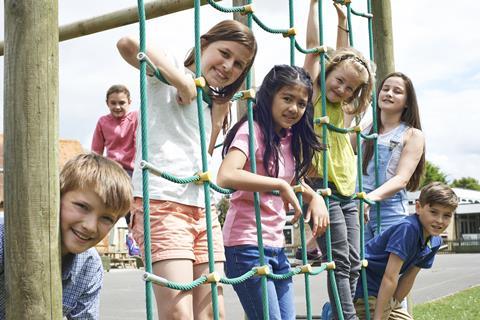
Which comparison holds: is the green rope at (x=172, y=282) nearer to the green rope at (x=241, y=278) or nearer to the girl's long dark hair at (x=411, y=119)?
the green rope at (x=241, y=278)

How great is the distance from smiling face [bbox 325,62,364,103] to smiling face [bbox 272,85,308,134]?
1.45 feet

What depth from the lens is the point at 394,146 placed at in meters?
3.38

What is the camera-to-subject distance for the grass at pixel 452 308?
5730 millimetres

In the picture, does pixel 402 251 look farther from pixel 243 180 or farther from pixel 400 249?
pixel 243 180

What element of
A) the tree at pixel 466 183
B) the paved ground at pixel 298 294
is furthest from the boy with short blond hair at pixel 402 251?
the tree at pixel 466 183

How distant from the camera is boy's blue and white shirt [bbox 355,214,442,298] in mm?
3115

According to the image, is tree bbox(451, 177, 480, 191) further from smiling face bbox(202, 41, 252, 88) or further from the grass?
smiling face bbox(202, 41, 252, 88)

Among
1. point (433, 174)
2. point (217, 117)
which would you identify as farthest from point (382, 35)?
point (433, 174)

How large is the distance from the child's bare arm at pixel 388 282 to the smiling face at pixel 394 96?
0.70 metres

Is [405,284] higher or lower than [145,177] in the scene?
lower

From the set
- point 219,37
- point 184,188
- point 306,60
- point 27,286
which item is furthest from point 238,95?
point 27,286

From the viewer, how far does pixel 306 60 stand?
3113 mm

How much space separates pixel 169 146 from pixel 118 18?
6.30 feet

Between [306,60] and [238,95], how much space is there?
70 cm
